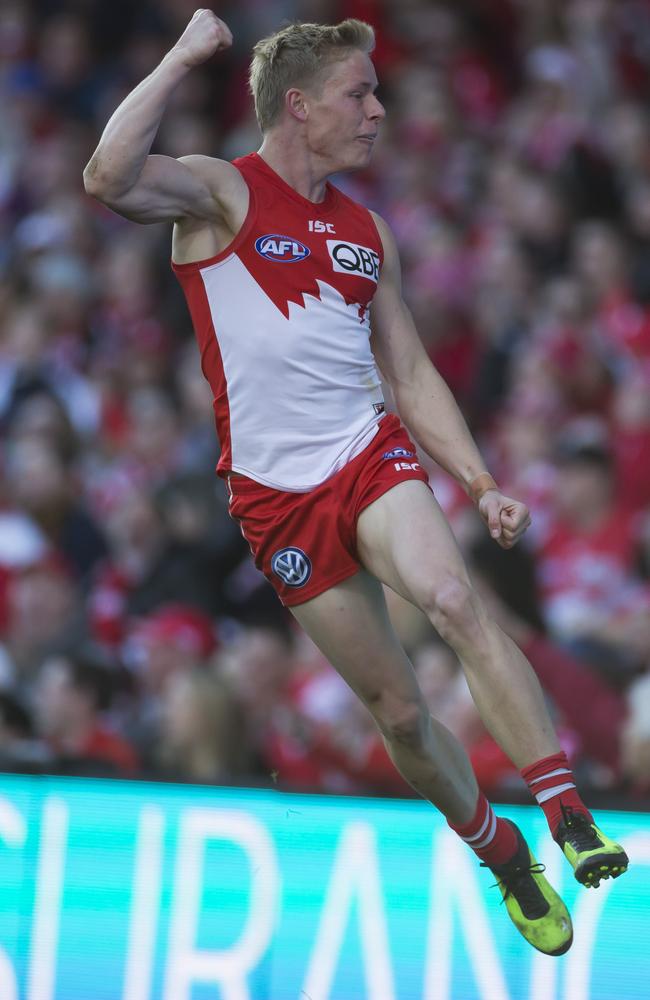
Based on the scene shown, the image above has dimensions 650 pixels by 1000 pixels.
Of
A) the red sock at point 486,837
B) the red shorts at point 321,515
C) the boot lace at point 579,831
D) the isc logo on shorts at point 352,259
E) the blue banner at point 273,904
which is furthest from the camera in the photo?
the blue banner at point 273,904

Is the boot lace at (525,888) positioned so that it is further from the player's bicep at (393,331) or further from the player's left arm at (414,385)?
the player's bicep at (393,331)

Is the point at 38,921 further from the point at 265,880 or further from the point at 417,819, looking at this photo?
the point at 417,819

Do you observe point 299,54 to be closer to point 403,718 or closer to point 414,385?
point 414,385

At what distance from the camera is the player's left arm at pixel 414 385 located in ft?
17.4

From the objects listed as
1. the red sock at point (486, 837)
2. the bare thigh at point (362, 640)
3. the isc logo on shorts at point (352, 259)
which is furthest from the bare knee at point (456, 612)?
the isc logo on shorts at point (352, 259)

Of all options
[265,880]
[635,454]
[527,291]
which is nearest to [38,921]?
[265,880]

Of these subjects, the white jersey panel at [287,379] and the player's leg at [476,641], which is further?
the white jersey panel at [287,379]

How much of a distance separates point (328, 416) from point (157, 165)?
0.90m

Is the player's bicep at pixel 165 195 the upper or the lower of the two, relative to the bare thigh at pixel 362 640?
upper

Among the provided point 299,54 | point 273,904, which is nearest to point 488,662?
point 273,904

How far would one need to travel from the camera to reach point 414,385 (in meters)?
5.46

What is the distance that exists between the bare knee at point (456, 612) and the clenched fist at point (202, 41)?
168cm

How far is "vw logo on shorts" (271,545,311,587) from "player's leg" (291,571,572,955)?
0.08m

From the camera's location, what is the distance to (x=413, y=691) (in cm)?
517
